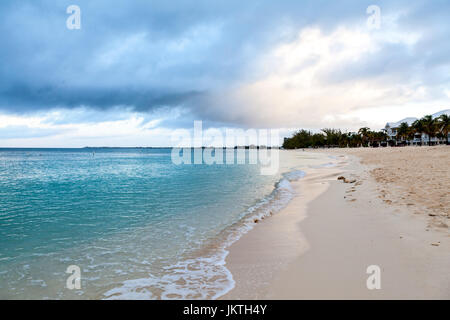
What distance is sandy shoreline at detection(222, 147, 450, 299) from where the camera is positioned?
4.25m

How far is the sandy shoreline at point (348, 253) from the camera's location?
4.25 metres

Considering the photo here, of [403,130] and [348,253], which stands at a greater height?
[403,130]

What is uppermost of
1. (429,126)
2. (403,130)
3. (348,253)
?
(403,130)

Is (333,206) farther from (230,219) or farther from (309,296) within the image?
(309,296)

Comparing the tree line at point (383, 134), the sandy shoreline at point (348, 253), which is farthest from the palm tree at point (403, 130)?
the sandy shoreline at point (348, 253)

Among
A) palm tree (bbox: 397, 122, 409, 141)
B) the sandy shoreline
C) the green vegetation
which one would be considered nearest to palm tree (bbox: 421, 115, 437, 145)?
palm tree (bbox: 397, 122, 409, 141)

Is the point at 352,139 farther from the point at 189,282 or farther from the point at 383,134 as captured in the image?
the point at 189,282

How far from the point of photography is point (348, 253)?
5.78 m

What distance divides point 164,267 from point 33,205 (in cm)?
1215

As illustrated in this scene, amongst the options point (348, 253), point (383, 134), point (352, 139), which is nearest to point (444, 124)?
point (383, 134)

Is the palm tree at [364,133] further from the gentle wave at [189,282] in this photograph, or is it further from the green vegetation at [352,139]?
the gentle wave at [189,282]

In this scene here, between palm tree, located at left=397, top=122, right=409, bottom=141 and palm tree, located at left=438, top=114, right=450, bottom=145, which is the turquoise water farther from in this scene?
palm tree, located at left=397, top=122, right=409, bottom=141
